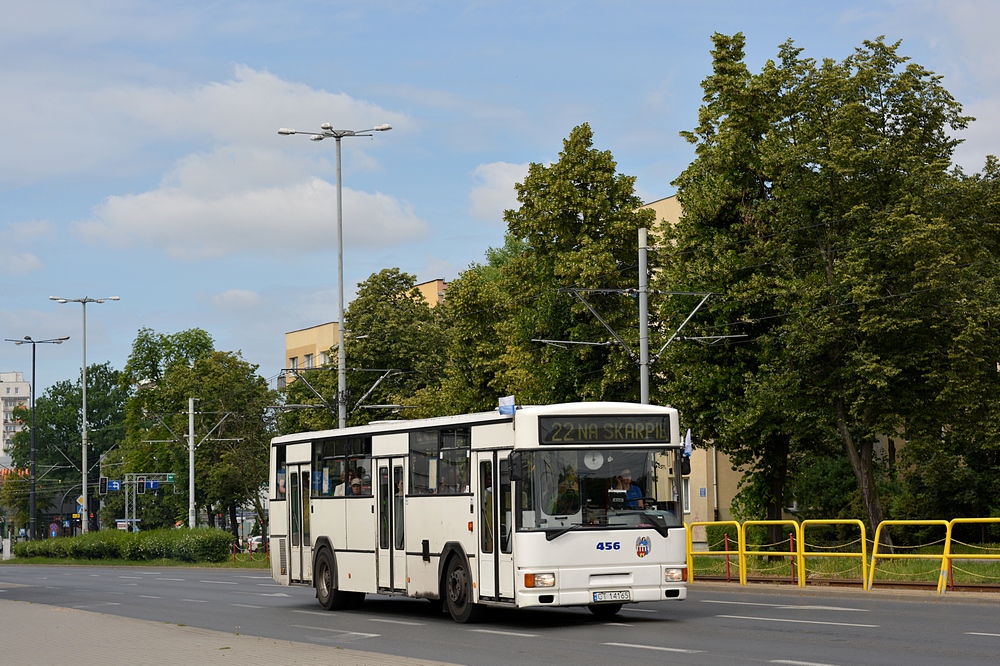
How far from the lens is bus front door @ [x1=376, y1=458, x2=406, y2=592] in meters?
21.3

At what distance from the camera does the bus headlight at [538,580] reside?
58.3 ft

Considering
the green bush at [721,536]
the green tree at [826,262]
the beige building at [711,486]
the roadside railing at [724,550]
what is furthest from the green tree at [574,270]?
the beige building at [711,486]

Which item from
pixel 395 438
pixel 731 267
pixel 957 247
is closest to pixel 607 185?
pixel 731 267

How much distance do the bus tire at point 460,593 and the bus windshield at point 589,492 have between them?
182 cm

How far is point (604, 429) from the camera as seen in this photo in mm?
18500

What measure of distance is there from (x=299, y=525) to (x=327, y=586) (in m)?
1.44

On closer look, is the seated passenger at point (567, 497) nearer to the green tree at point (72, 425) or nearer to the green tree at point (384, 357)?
the green tree at point (384, 357)

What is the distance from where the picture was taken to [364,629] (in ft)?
63.9

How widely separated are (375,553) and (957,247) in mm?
18023

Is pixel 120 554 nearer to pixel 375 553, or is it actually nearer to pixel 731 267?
pixel 731 267

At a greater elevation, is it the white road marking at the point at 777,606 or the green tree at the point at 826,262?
the green tree at the point at 826,262

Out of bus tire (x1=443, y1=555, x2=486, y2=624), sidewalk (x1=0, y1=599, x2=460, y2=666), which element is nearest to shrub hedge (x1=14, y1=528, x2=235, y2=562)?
sidewalk (x1=0, y1=599, x2=460, y2=666)

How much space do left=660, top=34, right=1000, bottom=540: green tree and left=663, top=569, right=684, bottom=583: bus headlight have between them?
1476cm

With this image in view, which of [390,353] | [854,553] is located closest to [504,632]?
[854,553]
